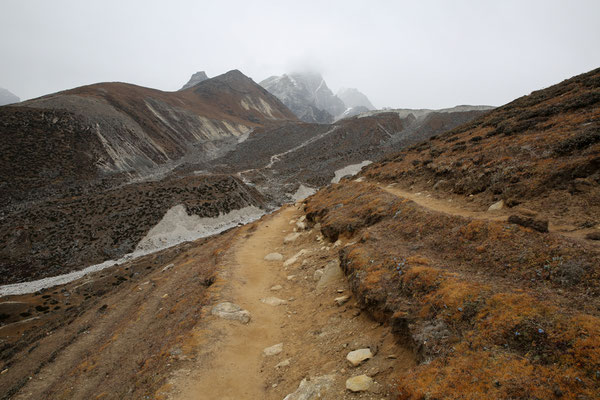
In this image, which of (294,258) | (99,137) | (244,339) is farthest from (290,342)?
(99,137)

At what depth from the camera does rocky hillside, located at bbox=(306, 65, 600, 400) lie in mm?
4613

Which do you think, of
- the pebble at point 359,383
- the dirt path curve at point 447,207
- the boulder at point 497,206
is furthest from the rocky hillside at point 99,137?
the boulder at point 497,206

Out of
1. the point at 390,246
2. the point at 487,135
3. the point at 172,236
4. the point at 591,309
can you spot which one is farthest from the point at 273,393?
the point at 172,236

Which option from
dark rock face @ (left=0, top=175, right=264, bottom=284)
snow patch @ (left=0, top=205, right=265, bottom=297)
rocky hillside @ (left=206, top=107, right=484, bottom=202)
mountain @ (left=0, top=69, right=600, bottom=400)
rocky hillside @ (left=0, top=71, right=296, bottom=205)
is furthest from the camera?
rocky hillside @ (left=206, top=107, right=484, bottom=202)

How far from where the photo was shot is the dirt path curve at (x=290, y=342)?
22.0 feet

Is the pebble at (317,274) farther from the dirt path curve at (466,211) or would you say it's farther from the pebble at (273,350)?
the dirt path curve at (466,211)

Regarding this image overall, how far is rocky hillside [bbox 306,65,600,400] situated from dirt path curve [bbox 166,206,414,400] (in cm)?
63

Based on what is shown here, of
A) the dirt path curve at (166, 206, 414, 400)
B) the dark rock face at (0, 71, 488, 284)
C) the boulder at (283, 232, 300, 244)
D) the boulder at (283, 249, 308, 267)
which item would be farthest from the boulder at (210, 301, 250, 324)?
the dark rock face at (0, 71, 488, 284)

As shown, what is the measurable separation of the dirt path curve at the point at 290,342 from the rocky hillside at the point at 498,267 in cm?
63

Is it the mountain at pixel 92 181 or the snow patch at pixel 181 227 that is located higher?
the mountain at pixel 92 181

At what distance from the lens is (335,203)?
66.1ft

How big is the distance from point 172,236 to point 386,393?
110 ft

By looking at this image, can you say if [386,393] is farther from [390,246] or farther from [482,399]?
[390,246]

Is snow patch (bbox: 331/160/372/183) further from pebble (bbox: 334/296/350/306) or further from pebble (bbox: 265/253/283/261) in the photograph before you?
pebble (bbox: 334/296/350/306)
